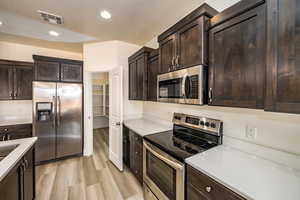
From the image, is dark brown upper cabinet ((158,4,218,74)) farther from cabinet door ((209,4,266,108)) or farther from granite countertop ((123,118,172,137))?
granite countertop ((123,118,172,137))

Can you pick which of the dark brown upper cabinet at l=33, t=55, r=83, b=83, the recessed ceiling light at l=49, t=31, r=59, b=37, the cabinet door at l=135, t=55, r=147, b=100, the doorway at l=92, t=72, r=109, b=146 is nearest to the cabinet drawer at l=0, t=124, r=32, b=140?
the dark brown upper cabinet at l=33, t=55, r=83, b=83

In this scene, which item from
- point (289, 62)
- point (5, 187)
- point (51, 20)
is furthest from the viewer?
point (51, 20)

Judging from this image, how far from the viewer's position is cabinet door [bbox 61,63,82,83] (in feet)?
10.1

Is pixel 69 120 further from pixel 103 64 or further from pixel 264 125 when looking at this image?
pixel 264 125

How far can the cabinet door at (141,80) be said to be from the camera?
252 cm

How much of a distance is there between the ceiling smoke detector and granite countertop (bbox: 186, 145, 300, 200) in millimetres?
2962

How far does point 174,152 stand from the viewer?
134 centimetres

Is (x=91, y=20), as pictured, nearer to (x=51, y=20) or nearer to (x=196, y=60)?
(x=51, y=20)

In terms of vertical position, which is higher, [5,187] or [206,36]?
[206,36]

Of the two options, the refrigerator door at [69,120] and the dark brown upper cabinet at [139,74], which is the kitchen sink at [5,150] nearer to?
the refrigerator door at [69,120]

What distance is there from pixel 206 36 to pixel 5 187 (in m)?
2.22

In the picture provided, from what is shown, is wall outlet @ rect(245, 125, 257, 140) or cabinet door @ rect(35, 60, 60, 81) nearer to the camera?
wall outlet @ rect(245, 125, 257, 140)

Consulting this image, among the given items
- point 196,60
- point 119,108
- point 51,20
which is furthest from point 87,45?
point 196,60

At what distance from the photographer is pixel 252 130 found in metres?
1.29
